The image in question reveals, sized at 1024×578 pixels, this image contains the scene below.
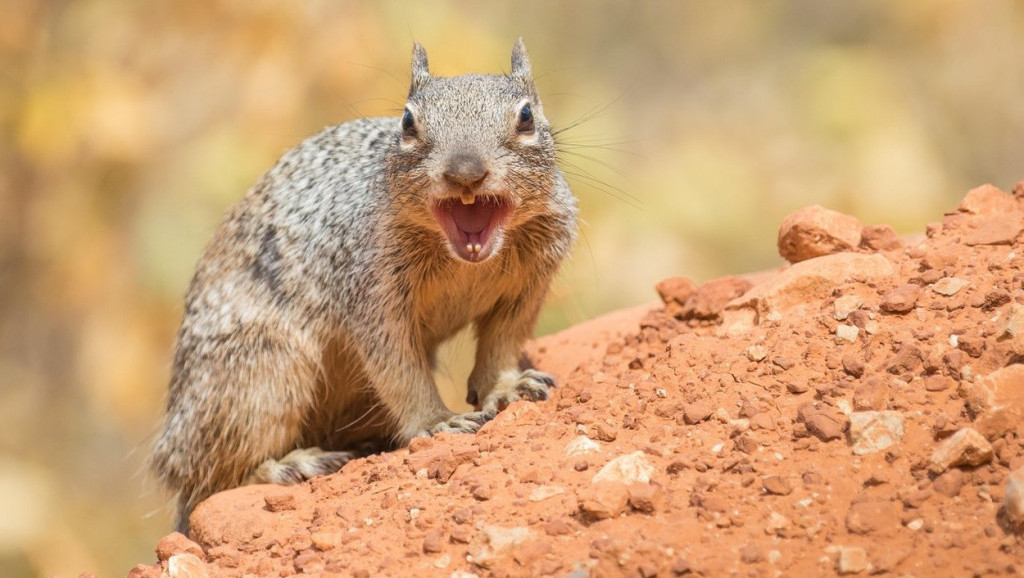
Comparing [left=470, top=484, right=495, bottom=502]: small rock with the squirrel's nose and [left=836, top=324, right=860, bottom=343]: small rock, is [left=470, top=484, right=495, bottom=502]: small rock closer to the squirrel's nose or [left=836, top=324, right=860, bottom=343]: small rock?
the squirrel's nose

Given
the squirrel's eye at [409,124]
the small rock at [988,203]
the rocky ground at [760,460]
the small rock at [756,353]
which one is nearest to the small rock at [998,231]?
the rocky ground at [760,460]

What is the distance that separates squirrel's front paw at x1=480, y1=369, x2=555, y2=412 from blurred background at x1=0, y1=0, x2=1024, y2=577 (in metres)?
2.90

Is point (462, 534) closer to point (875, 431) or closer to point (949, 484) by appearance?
point (875, 431)

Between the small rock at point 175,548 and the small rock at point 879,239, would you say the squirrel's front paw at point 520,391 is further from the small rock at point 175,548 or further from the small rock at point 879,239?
the small rock at point 879,239

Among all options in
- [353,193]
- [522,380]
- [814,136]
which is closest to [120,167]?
[353,193]

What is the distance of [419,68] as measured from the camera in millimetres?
5020

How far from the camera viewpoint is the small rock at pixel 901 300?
156 inches

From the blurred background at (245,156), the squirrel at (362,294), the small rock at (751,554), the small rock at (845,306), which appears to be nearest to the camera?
the small rock at (751,554)

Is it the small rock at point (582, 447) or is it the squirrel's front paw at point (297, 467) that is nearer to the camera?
the small rock at point (582, 447)

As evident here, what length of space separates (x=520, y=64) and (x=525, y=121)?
0.56m

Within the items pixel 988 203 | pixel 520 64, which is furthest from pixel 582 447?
pixel 988 203

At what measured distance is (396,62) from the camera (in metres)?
8.29

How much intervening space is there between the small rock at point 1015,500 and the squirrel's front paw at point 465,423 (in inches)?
90.3

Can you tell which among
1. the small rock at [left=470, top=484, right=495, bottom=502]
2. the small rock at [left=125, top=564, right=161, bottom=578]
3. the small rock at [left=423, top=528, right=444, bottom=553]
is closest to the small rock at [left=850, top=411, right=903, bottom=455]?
the small rock at [left=470, top=484, right=495, bottom=502]
